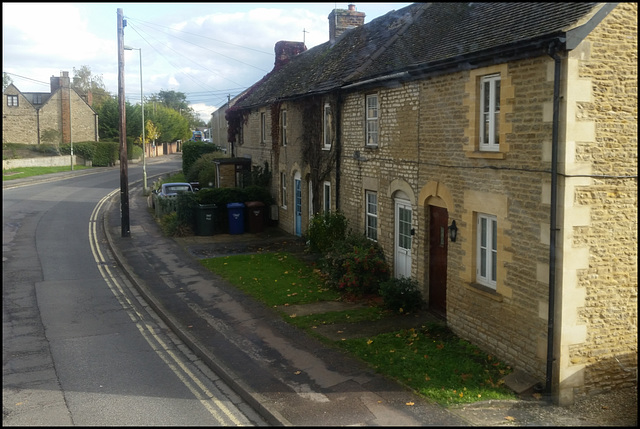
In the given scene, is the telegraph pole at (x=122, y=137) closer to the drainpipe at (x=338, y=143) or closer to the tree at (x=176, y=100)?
the drainpipe at (x=338, y=143)

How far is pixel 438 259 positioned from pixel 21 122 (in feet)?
207

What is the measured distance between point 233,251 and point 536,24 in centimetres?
1280

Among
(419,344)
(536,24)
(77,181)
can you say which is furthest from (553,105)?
(77,181)

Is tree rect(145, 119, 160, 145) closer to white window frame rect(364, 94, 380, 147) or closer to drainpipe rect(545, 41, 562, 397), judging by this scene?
white window frame rect(364, 94, 380, 147)

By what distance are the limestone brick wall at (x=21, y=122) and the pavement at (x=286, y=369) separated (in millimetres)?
54194

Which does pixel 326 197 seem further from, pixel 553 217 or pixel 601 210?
pixel 601 210

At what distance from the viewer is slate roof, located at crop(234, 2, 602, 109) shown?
30.9 ft

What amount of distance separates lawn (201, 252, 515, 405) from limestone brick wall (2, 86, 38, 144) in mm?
57746

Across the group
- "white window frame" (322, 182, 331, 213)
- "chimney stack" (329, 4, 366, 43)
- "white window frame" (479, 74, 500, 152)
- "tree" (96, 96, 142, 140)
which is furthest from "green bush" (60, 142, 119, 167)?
"white window frame" (479, 74, 500, 152)

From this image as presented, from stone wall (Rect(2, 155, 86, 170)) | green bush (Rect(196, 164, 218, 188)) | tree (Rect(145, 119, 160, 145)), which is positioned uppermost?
tree (Rect(145, 119, 160, 145))

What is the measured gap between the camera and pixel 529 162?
9188mm

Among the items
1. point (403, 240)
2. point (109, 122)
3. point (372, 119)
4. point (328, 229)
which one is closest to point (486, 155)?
point (403, 240)

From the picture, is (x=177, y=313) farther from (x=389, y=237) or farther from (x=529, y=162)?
(x=529, y=162)

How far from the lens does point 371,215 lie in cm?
1566
